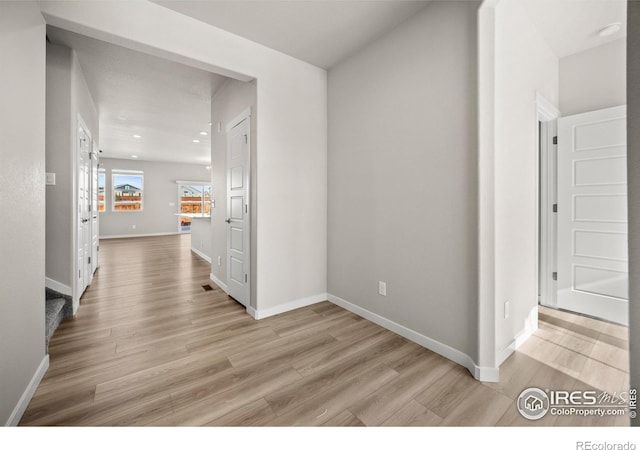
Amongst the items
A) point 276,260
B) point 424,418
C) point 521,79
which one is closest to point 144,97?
point 276,260

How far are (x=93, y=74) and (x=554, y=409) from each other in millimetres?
5414

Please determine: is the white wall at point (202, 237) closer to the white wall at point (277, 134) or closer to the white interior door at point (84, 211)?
the white interior door at point (84, 211)

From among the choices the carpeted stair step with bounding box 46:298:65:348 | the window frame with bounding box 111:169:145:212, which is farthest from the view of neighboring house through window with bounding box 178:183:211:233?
the carpeted stair step with bounding box 46:298:65:348

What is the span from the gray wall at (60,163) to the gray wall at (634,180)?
160 inches

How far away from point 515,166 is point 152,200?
10817mm

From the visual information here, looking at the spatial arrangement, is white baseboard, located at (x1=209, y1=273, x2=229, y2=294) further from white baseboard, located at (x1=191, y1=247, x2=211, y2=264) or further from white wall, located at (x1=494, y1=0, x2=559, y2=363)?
white wall, located at (x1=494, y1=0, x2=559, y2=363)

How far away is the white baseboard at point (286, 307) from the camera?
2.78 meters

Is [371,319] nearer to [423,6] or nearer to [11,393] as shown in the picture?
[11,393]

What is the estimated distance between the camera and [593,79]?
2.68 meters

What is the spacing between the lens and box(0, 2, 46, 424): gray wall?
134 centimetres

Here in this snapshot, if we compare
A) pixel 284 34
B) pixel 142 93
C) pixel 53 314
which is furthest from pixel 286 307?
pixel 142 93

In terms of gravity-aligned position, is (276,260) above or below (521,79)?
below

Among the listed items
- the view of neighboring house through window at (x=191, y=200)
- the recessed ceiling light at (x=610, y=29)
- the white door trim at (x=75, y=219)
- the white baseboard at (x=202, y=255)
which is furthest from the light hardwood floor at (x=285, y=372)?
the view of neighboring house through window at (x=191, y=200)

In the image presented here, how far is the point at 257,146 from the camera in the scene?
2.73 meters
